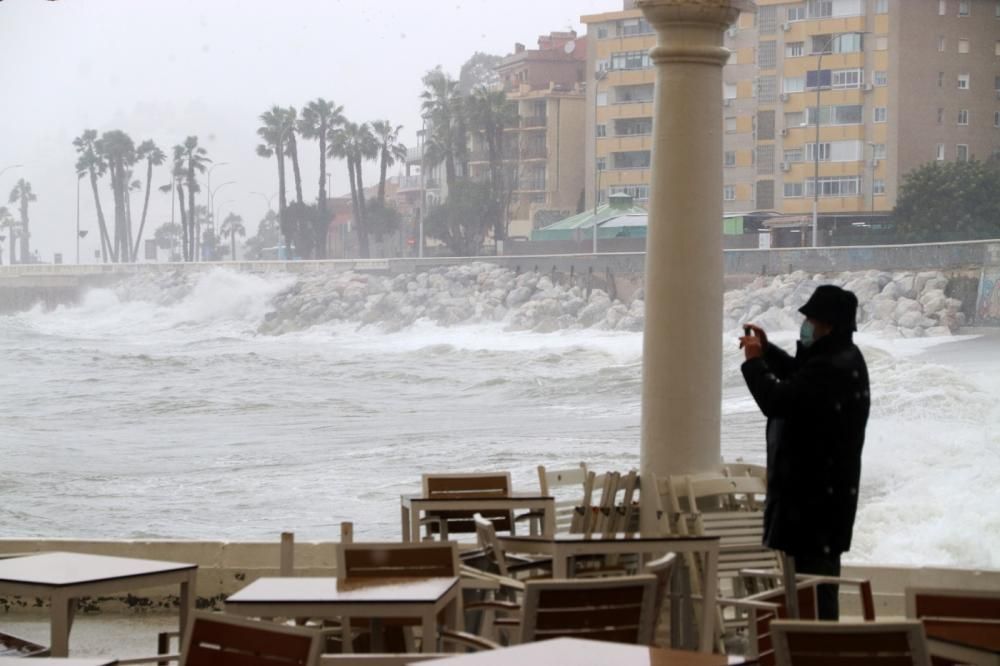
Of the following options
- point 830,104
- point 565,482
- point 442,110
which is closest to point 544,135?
point 442,110

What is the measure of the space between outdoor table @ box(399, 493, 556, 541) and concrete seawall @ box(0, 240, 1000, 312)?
46.1ft

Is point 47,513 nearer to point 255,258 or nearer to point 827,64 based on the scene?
point 255,258

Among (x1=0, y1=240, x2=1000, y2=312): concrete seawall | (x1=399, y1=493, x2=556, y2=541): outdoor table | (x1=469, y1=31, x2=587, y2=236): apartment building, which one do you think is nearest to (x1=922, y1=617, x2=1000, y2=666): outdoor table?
(x1=399, y1=493, x2=556, y2=541): outdoor table

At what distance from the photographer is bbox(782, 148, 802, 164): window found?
65.3 feet

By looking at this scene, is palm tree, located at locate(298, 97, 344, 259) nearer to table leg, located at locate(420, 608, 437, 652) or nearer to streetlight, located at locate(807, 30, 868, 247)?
streetlight, located at locate(807, 30, 868, 247)

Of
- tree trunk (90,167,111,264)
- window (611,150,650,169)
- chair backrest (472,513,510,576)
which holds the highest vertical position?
window (611,150,650,169)

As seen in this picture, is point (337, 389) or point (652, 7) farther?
point (337, 389)

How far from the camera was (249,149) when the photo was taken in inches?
1262

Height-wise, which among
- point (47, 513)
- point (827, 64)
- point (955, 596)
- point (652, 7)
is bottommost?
point (47, 513)

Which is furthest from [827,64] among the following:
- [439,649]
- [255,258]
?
[439,649]

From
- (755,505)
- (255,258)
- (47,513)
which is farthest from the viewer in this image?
(255,258)

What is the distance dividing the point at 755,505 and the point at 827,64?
1695 cm

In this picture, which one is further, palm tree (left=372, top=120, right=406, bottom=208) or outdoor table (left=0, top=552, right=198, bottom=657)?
palm tree (left=372, top=120, right=406, bottom=208)

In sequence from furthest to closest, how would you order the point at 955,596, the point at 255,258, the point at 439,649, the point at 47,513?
the point at 255,258 → the point at 47,513 → the point at 439,649 → the point at 955,596
